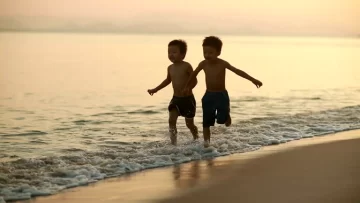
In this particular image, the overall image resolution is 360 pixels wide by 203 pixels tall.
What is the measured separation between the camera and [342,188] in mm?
5590

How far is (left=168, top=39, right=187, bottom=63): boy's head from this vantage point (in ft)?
27.1

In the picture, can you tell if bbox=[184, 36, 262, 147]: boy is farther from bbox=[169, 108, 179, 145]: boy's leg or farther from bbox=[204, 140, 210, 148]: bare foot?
bbox=[169, 108, 179, 145]: boy's leg

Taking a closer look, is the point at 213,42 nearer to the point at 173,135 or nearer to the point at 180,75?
the point at 180,75

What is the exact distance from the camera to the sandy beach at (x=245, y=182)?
542 cm

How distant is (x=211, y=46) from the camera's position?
313 inches

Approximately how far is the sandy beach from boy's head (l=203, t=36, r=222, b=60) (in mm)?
1260

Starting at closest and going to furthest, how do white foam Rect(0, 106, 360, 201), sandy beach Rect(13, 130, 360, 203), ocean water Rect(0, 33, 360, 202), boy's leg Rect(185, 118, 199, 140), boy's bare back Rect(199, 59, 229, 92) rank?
1. sandy beach Rect(13, 130, 360, 203)
2. white foam Rect(0, 106, 360, 201)
3. ocean water Rect(0, 33, 360, 202)
4. boy's bare back Rect(199, 59, 229, 92)
5. boy's leg Rect(185, 118, 199, 140)

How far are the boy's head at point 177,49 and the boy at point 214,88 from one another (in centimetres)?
35

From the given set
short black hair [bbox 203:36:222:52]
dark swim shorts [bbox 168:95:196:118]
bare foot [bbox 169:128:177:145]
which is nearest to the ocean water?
bare foot [bbox 169:128:177:145]

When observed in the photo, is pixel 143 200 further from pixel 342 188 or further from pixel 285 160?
pixel 285 160

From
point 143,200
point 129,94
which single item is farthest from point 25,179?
point 129,94

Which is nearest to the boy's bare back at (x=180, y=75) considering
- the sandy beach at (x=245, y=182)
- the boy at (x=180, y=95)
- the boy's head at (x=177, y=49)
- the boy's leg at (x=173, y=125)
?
the boy at (x=180, y=95)

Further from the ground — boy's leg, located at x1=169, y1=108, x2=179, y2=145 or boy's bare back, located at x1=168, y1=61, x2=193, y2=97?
boy's bare back, located at x1=168, y1=61, x2=193, y2=97

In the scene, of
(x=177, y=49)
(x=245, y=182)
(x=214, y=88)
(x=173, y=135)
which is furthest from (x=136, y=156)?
(x=245, y=182)
